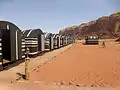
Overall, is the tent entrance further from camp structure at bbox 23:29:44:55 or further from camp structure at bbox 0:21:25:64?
camp structure at bbox 23:29:44:55

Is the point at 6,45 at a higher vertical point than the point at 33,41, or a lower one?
lower

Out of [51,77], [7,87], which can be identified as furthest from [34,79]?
[7,87]

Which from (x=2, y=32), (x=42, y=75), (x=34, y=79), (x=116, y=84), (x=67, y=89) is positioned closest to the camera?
(x=67, y=89)

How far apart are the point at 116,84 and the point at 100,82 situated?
614 millimetres

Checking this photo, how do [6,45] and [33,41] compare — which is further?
[33,41]

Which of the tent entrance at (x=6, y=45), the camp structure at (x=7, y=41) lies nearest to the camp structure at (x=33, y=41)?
the camp structure at (x=7, y=41)

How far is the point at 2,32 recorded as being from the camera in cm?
1043

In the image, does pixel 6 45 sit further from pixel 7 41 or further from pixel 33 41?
pixel 33 41

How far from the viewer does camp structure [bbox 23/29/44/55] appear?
50.8ft

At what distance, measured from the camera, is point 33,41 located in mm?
16266

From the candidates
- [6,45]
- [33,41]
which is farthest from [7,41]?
[33,41]

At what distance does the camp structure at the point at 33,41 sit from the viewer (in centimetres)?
1548

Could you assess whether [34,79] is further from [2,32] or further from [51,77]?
[2,32]

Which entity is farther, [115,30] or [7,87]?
[115,30]
